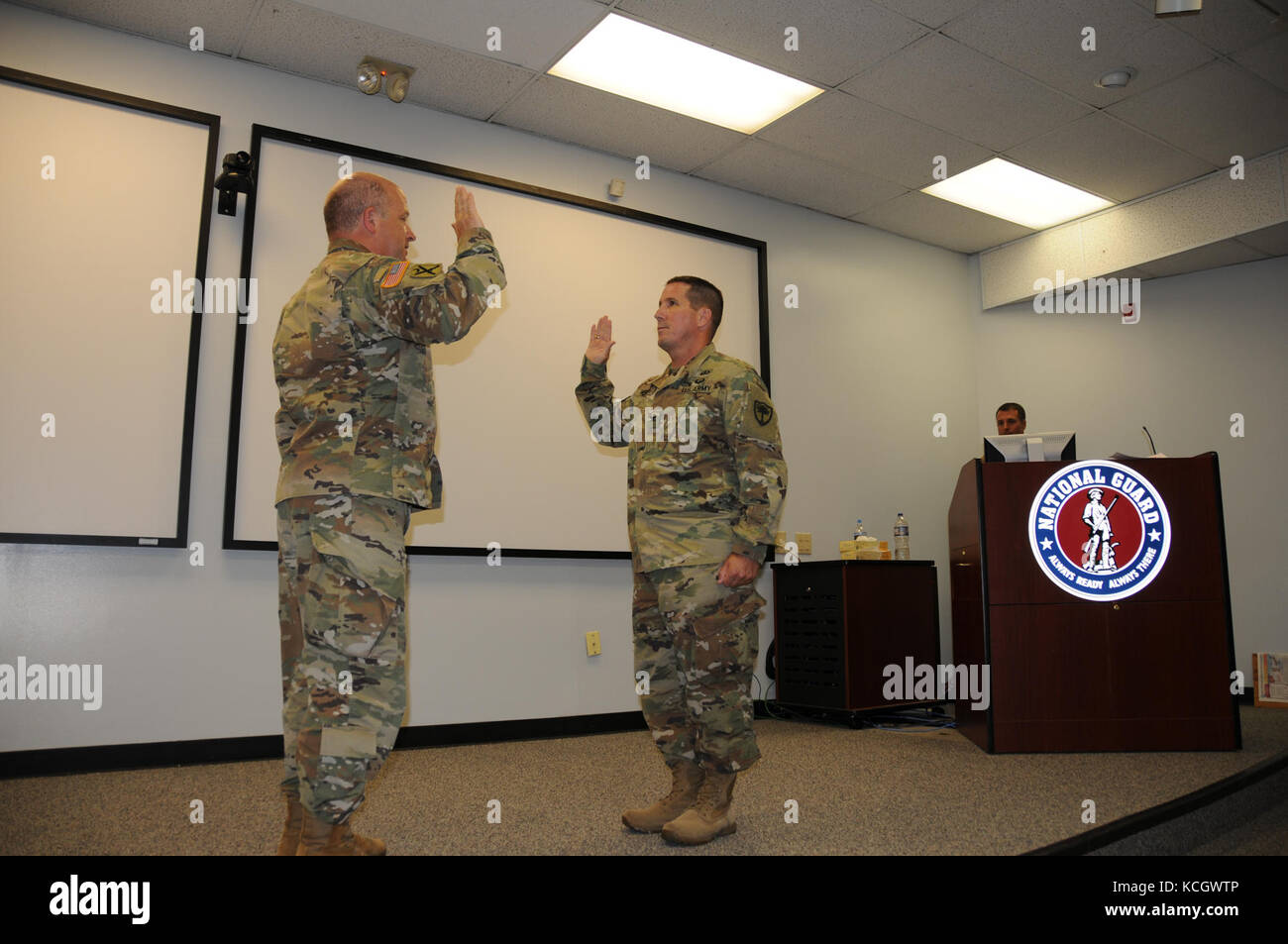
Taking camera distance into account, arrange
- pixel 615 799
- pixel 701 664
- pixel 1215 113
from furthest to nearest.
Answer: pixel 1215 113
pixel 615 799
pixel 701 664

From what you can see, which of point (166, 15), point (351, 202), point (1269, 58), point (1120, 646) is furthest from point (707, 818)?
point (1269, 58)

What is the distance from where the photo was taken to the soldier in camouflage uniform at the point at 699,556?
7.31 feet

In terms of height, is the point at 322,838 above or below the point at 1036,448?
below

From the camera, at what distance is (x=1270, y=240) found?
16.1 feet

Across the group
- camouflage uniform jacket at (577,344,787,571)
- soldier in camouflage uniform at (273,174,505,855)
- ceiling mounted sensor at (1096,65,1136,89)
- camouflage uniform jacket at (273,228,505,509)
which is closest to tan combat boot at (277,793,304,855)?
soldier in camouflage uniform at (273,174,505,855)

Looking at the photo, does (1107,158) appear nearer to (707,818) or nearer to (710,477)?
(710,477)

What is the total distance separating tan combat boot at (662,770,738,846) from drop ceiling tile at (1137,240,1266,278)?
15.0 feet

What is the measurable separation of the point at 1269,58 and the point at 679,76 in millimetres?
2639

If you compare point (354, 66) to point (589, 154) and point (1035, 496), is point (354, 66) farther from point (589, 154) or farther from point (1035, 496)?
point (1035, 496)

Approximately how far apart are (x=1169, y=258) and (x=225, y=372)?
5.19 meters

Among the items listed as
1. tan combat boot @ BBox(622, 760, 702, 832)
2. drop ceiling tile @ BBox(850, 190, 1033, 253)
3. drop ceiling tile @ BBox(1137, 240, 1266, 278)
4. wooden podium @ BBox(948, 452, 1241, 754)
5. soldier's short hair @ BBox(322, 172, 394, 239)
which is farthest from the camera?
drop ceiling tile @ BBox(850, 190, 1033, 253)

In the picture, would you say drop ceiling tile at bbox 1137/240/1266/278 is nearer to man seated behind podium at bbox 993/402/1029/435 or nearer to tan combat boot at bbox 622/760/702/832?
man seated behind podium at bbox 993/402/1029/435

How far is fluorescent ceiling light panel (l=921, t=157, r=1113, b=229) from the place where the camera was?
16.7 ft
